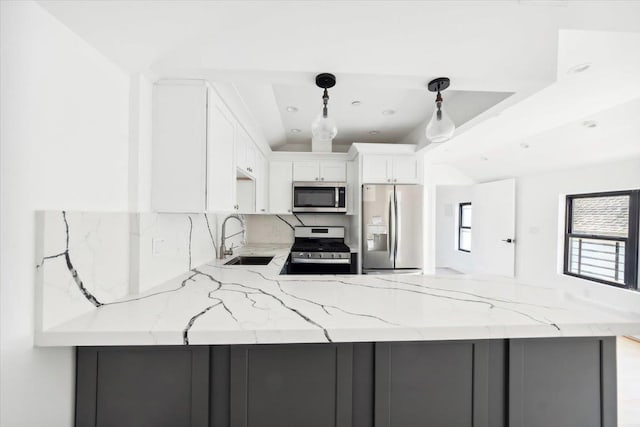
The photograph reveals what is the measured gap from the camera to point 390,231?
3.27 meters

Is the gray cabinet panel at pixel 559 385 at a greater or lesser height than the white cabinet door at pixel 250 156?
lesser

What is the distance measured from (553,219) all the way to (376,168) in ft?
9.44

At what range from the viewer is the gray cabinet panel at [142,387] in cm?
100

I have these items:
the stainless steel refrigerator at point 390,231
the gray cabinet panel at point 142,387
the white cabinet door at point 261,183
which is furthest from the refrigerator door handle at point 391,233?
the gray cabinet panel at point 142,387

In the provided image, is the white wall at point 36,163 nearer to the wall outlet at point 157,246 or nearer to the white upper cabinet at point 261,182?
the wall outlet at point 157,246

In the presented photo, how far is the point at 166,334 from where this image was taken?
2.97 feet

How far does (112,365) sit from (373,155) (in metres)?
3.05

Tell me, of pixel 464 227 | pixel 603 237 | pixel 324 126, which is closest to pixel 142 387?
pixel 324 126

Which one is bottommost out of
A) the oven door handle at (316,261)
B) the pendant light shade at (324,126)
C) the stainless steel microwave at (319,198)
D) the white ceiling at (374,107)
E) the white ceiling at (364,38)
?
the oven door handle at (316,261)

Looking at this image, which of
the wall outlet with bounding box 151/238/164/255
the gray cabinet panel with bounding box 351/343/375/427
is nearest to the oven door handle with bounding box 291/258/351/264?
the wall outlet with bounding box 151/238/164/255

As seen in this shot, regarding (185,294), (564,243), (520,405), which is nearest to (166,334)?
(185,294)

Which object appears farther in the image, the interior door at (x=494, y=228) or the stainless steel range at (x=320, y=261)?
the interior door at (x=494, y=228)

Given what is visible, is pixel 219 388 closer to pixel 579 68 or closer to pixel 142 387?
pixel 142 387

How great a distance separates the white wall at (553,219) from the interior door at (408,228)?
2.28 metres
